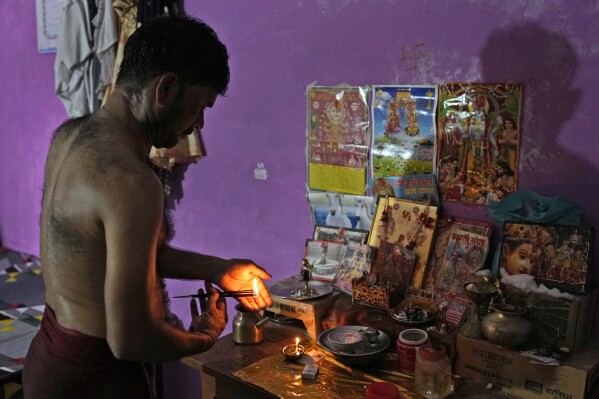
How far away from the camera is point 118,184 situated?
1241mm

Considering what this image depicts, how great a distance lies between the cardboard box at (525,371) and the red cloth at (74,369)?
104 cm

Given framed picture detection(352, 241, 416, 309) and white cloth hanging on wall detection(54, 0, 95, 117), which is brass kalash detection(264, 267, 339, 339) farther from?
white cloth hanging on wall detection(54, 0, 95, 117)

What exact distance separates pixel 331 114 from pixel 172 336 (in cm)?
131

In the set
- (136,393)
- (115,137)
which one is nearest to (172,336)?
(136,393)

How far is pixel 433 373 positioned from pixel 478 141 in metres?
0.85

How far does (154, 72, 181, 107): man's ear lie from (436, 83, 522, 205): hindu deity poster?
3.45 ft

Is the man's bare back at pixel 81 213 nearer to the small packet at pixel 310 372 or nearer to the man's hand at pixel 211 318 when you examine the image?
the man's hand at pixel 211 318

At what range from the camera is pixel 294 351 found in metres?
1.88

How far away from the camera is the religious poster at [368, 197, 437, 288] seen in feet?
6.84

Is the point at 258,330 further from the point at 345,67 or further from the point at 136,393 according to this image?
the point at 345,67

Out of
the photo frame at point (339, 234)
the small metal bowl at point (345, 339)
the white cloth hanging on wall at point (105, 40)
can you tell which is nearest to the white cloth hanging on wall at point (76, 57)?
the white cloth hanging on wall at point (105, 40)

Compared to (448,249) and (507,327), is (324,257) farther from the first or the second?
(507,327)

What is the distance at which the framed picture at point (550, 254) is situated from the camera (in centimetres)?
169

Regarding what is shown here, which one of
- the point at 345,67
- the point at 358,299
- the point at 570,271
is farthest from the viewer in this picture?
the point at 345,67
